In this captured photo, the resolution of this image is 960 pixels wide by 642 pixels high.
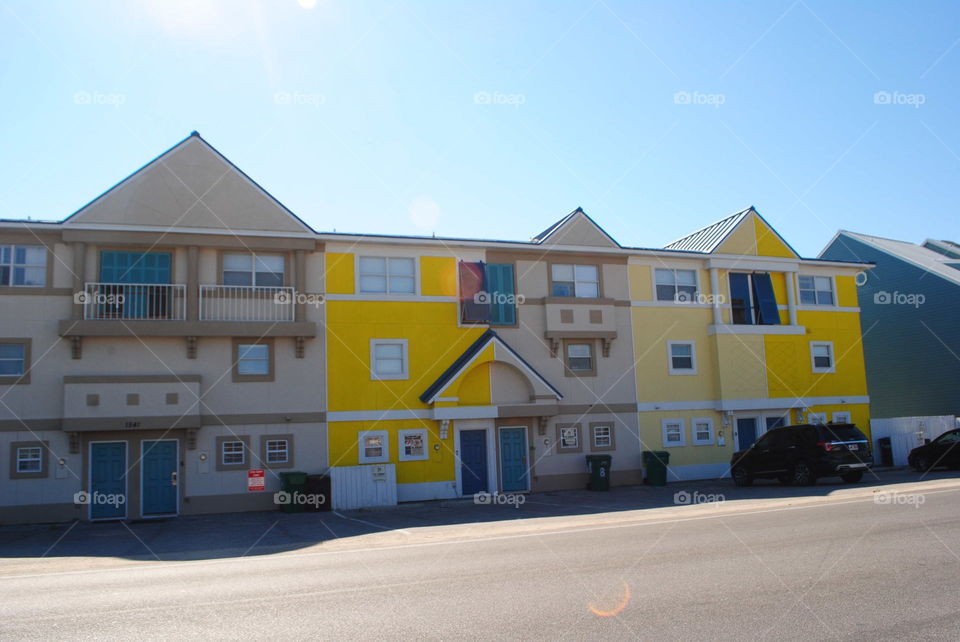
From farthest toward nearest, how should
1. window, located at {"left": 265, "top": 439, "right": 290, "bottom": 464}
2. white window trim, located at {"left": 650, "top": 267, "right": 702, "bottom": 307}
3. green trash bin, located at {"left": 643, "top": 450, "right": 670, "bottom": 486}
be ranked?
white window trim, located at {"left": 650, "top": 267, "right": 702, "bottom": 307}
green trash bin, located at {"left": 643, "top": 450, "right": 670, "bottom": 486}
window, located at {"left": 265, "top": 439, "right": 290, "bottom": 464}

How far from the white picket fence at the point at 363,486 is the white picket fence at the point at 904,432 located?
19.3 metres

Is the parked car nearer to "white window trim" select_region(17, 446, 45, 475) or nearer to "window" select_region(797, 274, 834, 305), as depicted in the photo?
"window" select_region(797, 274, 834, 305)

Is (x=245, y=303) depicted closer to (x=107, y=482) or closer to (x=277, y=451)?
(x=277, y=451)

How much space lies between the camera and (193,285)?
875 inches

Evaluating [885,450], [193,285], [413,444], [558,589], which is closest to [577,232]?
[413,444]

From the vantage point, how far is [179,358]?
22125 millimetres

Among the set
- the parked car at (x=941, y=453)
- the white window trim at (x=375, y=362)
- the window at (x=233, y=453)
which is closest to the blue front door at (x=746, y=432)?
the parked car at (x=941, y=453)

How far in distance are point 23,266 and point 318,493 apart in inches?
403

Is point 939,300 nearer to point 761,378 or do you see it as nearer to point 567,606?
point 761,378

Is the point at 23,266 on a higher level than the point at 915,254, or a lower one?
lower

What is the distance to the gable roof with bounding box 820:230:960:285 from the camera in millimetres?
37250

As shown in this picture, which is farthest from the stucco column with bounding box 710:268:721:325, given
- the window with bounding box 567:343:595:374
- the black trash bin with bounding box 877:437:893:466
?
the black trash bin with bounding box 877:437:893:466

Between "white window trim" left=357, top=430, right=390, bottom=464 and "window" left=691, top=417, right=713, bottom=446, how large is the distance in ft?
36.5

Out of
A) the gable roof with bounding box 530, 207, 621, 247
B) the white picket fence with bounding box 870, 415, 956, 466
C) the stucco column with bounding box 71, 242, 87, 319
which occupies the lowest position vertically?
the white picket fence with bounding box 870, 415, 956, 466
